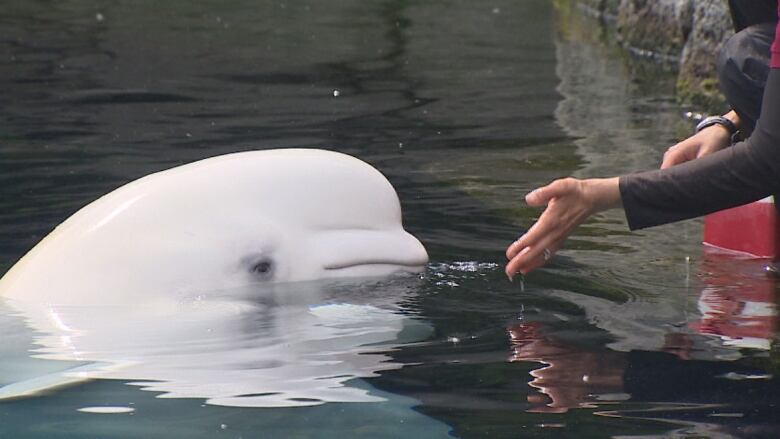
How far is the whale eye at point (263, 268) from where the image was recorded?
484 cm

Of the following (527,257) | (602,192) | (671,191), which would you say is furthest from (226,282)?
(671,191)

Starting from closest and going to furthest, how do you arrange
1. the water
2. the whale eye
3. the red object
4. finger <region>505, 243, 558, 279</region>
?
the water → finger <region>505, 243, 558, 279</region> → the whale eye → the red object

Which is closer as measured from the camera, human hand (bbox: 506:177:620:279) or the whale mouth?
human hand (bbox: 506:177:620:279)

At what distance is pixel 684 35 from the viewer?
13.4 meters

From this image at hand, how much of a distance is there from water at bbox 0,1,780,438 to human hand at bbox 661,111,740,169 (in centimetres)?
52

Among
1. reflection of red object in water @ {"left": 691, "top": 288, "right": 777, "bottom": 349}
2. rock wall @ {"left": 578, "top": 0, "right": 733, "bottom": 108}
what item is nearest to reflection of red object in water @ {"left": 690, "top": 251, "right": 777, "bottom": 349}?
reflection of red object in water @ {"left": 691, "top": 288, "right": 777, "bottom": 349}

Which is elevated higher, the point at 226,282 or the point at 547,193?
the point at 547,193

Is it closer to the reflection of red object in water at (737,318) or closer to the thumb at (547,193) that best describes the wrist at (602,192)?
the thumb at (547,193)

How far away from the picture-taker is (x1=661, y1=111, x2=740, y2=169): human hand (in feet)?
17.2

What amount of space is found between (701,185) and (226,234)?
1619mm

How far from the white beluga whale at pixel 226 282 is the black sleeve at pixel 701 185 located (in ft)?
2.80

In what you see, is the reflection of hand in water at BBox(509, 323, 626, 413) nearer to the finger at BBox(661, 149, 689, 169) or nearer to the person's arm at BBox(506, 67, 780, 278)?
the person's arm at BBox(506, 67, 780, 278)

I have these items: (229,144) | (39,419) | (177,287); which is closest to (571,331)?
(177,287)

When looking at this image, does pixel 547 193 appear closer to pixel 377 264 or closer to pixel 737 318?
pixel 377 264
